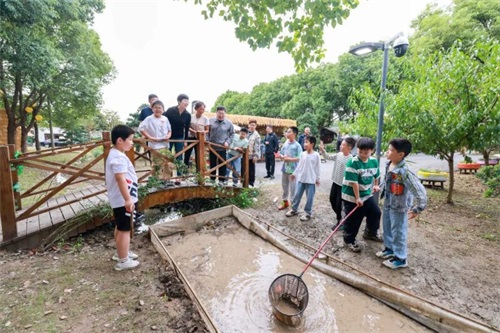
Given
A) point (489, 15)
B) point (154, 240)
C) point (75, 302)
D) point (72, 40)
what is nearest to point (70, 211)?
point (154, 240)

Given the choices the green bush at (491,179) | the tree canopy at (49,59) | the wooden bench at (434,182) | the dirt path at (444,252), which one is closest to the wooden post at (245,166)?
the dirt path at (444,252)

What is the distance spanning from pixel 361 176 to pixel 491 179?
7.67 meters

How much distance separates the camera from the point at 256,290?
3305 millimetres

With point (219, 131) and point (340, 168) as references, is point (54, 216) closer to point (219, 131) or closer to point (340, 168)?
point (219, 131)

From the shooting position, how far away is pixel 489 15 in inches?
587

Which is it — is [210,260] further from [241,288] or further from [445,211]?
[445,211]

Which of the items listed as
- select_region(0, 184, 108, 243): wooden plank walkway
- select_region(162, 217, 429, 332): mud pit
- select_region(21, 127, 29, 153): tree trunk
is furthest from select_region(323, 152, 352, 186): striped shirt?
select_region(21, 127, 29, 153): tree trunk

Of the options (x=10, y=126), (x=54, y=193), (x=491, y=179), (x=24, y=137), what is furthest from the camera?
(x=24, y=137)

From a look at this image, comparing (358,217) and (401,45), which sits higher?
(401,45)

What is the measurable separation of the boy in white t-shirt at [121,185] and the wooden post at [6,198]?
166cm

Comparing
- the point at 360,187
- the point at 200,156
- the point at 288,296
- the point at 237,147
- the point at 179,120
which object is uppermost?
the point at 179,120

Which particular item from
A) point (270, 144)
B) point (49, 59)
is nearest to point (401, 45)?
point (270, 144)

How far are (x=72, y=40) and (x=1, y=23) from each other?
18.9 ft

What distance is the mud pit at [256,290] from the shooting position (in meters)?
2.73
